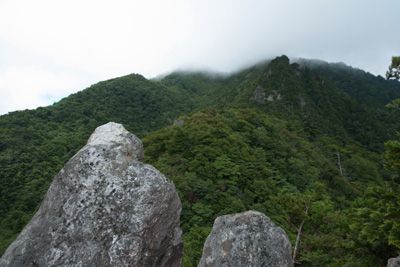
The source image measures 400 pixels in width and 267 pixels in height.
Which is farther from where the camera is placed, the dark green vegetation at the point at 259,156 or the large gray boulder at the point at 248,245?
the dark green vegetation at the point at 259,156

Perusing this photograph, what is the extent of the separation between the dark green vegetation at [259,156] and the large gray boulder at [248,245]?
496 centimetres

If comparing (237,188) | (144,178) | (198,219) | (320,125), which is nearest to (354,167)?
(320,125)

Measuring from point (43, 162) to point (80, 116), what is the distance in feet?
115

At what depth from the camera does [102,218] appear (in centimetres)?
808

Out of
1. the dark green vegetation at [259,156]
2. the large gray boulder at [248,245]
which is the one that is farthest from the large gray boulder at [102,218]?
the dark green vegetation at [259,156]

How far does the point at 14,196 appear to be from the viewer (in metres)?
67.2

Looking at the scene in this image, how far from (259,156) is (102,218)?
2364 inches

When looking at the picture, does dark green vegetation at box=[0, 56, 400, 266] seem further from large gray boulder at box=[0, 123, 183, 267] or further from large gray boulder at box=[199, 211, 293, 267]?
large gray boulder at box=[0, 123, 183, 267]

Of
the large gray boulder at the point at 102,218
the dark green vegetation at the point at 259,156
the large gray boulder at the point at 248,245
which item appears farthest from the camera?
the dark green vegetation at the point at 259,156

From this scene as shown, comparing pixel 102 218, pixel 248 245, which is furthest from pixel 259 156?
pixel 102 218

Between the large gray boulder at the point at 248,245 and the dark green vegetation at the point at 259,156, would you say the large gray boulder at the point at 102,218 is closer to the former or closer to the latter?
the large gray boulder at the point at 248,245

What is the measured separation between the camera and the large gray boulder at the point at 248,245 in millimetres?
10047

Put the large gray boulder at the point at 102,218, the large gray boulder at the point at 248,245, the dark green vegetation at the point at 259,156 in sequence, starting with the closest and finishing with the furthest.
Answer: the large gray boulder at the point at 102,218 < the large gray boulder at the point at 248,245 < the dark green vegetation at the point at 259,156

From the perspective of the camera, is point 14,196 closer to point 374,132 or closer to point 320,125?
point 320,125
